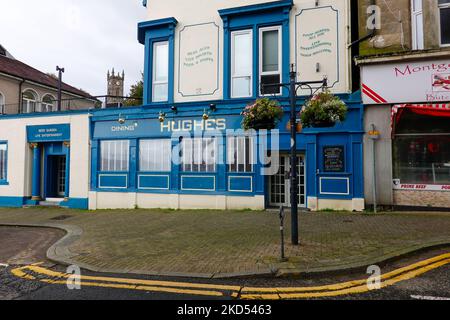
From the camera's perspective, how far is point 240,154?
12.0m

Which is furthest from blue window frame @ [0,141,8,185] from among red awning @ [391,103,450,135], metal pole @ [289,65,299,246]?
red awning @ [391,103,450,135]

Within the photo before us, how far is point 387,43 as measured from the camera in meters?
10.7

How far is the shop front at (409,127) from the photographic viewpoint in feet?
32.2

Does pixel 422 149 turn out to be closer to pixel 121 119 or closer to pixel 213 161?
pixel 213 161

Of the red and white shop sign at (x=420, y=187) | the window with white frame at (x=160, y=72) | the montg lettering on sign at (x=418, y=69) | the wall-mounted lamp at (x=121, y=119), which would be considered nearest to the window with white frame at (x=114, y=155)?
the wall-mounted lamp at (x=121, y=119)

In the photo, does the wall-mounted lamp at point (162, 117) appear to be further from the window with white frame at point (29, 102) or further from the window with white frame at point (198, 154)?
the window with white frame at point (29, 102)

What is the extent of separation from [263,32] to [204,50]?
8.37 feet

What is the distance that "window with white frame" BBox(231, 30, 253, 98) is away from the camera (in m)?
12.1

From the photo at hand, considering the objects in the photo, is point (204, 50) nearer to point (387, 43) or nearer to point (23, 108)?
point (387, 43)

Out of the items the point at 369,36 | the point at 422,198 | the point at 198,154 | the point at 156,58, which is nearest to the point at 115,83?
the point at 156,58

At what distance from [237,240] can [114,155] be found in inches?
343

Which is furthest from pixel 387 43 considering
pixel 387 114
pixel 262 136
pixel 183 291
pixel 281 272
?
pixel 183 291

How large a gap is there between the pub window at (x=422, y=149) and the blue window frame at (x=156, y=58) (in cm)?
918

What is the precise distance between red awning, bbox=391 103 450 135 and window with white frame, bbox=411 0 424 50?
215 centimetres
